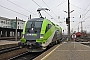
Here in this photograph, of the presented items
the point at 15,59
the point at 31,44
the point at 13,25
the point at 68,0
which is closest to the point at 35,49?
the point at 31,44

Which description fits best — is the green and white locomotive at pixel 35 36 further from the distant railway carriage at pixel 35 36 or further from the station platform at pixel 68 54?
the station platform at pixel 68 54

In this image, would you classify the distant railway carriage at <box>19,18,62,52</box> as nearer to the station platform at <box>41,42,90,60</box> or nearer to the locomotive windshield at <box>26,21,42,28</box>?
the locomotive windshield at <box>26,21,42,28</box>

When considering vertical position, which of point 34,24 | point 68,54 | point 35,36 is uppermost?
point 34,24

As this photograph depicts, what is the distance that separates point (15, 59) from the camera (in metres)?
14.1

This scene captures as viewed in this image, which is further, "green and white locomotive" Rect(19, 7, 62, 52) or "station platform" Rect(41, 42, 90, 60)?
"green and white locomotive" Rect(19, 7, 62, 52)

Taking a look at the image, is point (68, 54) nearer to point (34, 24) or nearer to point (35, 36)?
point (35, 36)

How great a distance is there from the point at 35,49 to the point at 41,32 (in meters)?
1.72

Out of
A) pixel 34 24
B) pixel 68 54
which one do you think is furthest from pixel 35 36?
pixel 68 54

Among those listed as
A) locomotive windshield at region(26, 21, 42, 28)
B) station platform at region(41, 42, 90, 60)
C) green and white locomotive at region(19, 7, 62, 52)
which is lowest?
station platform at region(41, 42, 90, 60)

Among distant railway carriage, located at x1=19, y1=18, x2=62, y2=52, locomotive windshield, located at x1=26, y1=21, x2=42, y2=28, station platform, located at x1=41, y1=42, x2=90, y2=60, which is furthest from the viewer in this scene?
locomotive windshield, located at x1=26, y1=21, x2=42, y2=28

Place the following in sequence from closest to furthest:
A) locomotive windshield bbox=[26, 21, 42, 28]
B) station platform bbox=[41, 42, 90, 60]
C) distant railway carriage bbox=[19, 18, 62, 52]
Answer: station platform bbox=[41, 42, 90, 60] → distant railway carriage bbox=[19, 18, 62, 52] → locomotive windshield bbox=[26, 21, 42, 28]

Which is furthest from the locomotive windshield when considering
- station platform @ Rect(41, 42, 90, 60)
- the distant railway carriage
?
station platform @ Rect(41, 42, 90, 60)

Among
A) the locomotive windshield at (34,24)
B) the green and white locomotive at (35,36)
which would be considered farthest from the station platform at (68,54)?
the locomotive windshield at (34,24)

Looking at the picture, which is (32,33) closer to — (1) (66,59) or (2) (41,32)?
(2) (41,32)
